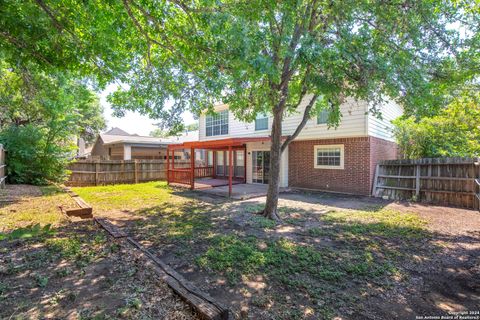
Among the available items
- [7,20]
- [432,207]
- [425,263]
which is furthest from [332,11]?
[432,207]

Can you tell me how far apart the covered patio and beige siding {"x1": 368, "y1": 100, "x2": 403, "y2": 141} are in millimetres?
5050

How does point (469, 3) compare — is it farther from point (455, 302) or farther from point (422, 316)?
point (422, 316)

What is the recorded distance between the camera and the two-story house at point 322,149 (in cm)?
1065

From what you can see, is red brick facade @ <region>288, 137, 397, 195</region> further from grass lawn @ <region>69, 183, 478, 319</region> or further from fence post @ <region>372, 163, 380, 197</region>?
grass lawn @ <region>69, 183, 478, 319</region>

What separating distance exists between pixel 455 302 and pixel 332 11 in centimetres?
566

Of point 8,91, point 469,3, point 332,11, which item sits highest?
point 469,3

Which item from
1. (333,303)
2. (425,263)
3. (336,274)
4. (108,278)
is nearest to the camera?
(333,303)

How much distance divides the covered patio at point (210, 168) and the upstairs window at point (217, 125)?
120 cm

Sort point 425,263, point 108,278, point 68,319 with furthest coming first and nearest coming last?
point 425,263, point 108,278, point 68,319

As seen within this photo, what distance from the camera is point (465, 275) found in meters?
3.79

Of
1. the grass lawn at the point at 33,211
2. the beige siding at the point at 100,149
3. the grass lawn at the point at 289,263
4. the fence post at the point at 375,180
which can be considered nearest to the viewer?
the grass lawn at the point at 289,263

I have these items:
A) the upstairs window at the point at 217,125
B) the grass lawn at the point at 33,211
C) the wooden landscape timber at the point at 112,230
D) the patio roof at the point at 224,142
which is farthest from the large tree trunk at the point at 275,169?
the upstairs window at the point at 217,125

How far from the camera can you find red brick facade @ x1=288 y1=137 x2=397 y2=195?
1067 centimetres

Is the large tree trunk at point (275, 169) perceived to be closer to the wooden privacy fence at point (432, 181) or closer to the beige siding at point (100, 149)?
the wooden privacy fence at point (432, 181)
